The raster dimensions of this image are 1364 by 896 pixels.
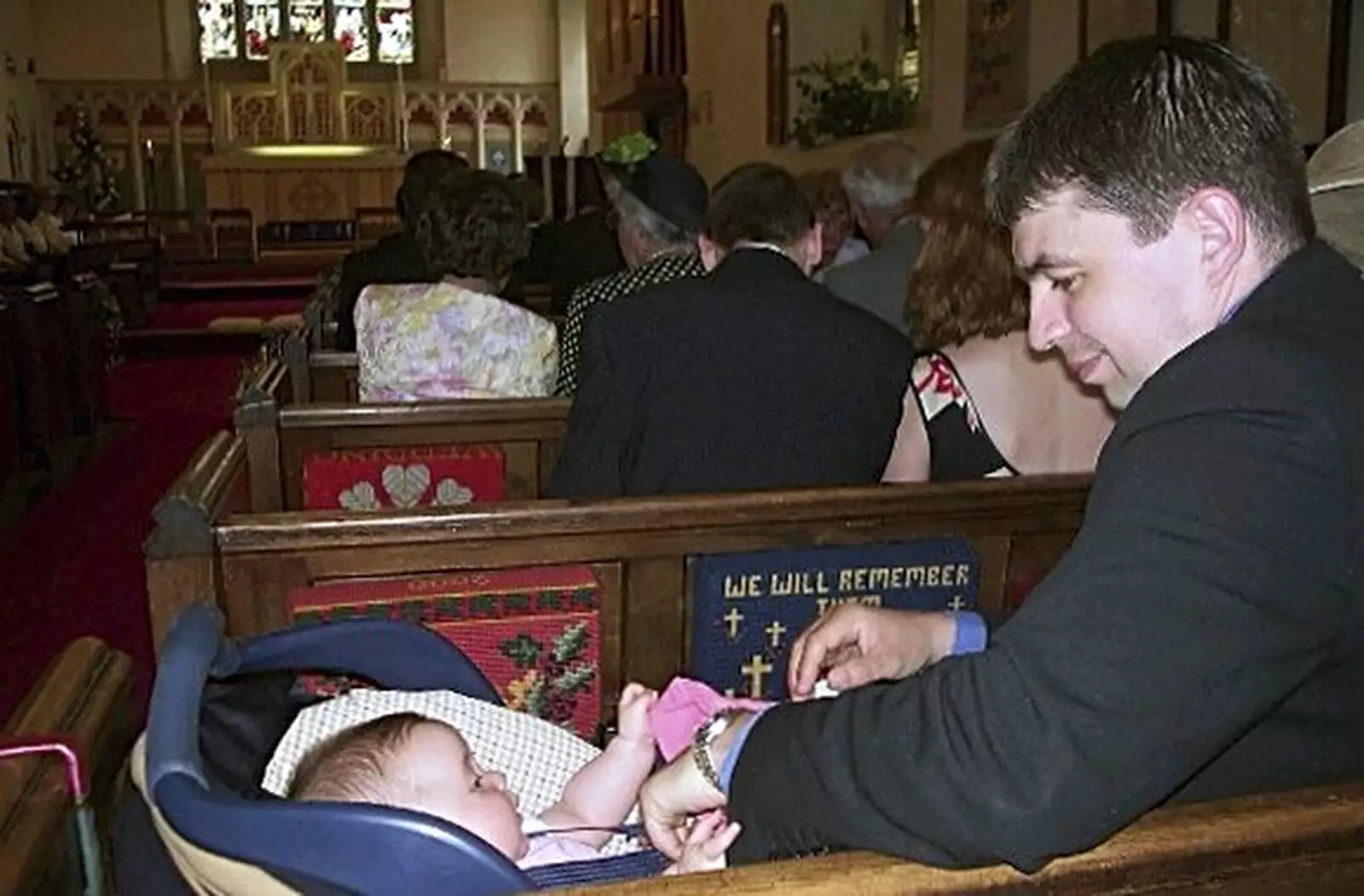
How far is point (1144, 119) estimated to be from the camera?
0.94m

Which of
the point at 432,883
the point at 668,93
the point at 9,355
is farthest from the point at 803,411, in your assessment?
the point at 668,93

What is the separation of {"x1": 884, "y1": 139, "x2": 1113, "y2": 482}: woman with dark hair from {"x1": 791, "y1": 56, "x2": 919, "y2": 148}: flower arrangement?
12.9 ft

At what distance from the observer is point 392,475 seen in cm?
269

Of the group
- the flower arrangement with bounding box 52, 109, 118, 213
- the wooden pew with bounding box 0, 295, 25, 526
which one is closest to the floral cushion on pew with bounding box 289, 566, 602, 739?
the wooden pew with bounding box 0, 295, 25, 526

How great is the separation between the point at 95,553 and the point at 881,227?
2.89m

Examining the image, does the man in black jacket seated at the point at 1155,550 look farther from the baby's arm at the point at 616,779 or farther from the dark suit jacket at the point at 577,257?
the dark suit jacket at the point at 577,257

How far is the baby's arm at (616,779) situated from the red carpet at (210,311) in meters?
9.86

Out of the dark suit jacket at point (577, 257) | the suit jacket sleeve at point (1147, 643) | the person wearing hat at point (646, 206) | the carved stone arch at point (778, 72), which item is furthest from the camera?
the carved stone arch at point (778, 72)

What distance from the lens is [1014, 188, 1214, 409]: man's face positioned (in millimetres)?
958

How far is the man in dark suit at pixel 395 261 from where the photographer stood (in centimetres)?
368

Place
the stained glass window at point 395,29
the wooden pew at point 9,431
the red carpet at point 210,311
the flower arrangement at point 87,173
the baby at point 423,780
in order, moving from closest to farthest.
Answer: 1. the baby at point 423,780
2. the wooden pew at point 9,431
3. the red carpet at point 210,311
4. the flower arrangement at point 87,173
5. the stained glass window at point 395,29

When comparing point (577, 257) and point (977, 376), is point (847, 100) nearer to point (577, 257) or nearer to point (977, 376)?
point (577, 257)

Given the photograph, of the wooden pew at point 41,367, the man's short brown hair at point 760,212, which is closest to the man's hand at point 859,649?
the man's short brown hair at point 760,212

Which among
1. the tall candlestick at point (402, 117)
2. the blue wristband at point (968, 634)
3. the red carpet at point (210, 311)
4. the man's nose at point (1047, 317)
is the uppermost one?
the tall candlestick at point (402, 117)
